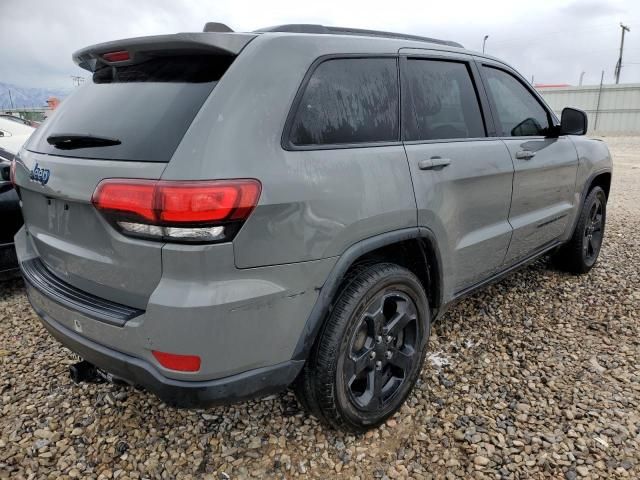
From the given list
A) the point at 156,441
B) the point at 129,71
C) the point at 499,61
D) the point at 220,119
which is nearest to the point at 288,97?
the point at 220,119

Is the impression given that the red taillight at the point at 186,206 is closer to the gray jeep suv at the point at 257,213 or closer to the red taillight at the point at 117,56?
the gray jeep suv at the point at 257,213

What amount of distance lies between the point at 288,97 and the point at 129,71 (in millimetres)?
741

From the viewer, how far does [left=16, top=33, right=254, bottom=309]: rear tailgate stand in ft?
5.50

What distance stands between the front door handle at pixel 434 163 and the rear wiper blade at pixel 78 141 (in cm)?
130

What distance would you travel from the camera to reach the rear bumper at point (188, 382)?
1.68 metres

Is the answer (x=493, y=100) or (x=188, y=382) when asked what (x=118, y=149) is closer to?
(x=188, y=382)

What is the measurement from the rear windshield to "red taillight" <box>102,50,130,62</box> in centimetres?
5

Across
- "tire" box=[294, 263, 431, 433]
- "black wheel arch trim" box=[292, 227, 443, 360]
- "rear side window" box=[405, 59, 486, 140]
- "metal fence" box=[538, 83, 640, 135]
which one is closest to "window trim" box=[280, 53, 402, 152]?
"rear side window" box=[405, 59, 486, 140]

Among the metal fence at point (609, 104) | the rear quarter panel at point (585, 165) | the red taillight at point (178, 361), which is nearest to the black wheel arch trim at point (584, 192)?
the rear quarter panel at point (585, 165)

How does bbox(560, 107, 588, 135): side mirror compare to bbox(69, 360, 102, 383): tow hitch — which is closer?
bbox(69, 360, 102, 383): tow hitch

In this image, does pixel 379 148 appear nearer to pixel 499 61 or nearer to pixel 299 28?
pixel 299 28

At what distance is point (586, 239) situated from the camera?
4094 millimetres

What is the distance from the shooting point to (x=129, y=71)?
203cm

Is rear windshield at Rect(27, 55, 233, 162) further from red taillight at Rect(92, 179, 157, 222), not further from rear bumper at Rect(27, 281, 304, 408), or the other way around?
rear bumper at Rect(27, 281, 304, 408)
